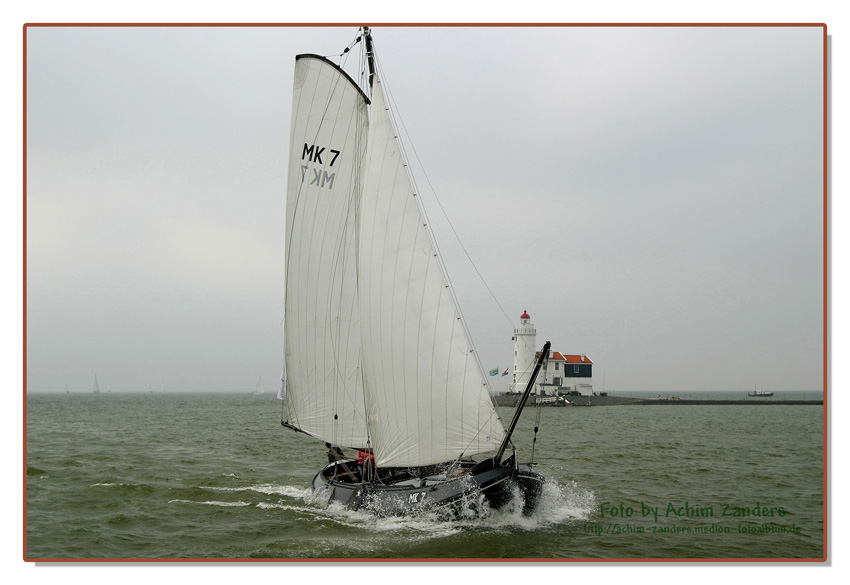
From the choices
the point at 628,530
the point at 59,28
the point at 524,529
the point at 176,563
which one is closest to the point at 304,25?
the point at 59,28

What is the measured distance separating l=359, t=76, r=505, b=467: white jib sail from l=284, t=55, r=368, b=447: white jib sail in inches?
84.5

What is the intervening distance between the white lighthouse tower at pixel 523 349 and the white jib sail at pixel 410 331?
48.6 m

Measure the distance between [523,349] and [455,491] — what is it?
52.7 metres

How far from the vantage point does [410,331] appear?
12.8 metres

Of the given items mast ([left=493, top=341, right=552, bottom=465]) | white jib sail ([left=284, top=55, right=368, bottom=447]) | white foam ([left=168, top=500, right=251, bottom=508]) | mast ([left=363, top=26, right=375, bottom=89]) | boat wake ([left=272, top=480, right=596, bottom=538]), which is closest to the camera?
mast ([left=363, top=26, right=375, bottom=89])

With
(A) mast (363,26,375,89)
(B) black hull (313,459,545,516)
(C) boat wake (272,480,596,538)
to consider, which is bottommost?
(C) boat wake (272,480,596,538)

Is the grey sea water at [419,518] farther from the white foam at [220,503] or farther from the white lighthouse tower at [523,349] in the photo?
the white lighthouse tower at [523,349]

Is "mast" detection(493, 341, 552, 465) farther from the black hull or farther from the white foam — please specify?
the white foam

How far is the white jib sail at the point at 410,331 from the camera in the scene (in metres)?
12.8

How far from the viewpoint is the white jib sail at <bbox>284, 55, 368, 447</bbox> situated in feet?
50.1

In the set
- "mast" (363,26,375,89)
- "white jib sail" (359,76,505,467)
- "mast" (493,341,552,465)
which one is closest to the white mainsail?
"white jib sail" (359,76,505,467)

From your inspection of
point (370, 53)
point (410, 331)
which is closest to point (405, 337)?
point (410, 331)

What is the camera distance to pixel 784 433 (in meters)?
40.6

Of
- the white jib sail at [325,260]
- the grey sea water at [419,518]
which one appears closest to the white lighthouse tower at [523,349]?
the grey sea water at [419,518]
